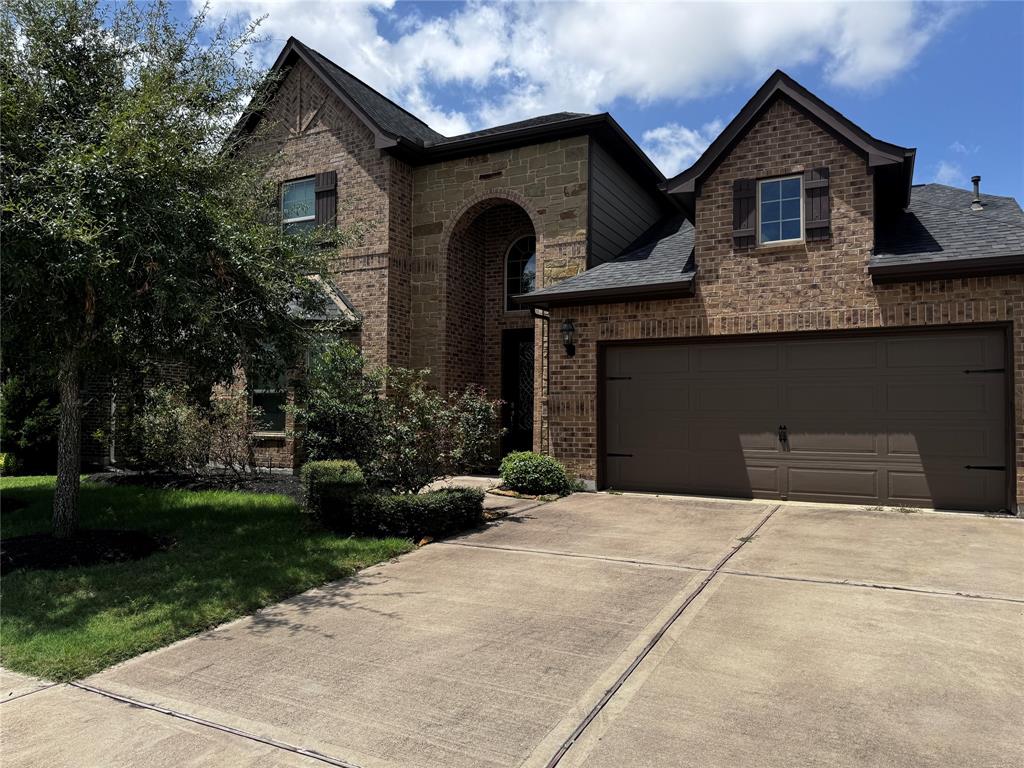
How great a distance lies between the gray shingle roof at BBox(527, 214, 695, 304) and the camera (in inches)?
439

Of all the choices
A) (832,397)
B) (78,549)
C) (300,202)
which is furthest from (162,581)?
(300,202)

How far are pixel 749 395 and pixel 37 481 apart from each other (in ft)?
44.6

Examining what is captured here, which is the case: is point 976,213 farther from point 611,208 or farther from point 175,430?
point 175,430

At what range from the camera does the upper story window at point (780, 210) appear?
10.6 meters

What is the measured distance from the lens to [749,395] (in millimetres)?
10664

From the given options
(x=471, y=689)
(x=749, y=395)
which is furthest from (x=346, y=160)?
(x=471, y=689)

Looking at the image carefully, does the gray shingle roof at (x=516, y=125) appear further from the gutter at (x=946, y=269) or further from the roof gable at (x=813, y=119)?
the gutter at (x=946, y=269)

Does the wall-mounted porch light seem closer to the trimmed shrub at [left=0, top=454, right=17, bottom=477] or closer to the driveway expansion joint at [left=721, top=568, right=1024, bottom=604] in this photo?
the driveway expansion joint at [left=721, top=568, right=1024, bottom=604]

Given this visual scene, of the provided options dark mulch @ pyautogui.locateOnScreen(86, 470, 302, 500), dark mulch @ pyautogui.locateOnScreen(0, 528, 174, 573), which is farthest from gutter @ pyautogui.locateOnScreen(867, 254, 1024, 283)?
dark mulch @ pyautogui.locateOnScreen(0, 528, 174, 573)

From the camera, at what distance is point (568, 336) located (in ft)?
38.7

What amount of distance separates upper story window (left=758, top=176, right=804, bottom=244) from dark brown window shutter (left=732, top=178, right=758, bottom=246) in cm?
12

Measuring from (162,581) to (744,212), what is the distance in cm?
973

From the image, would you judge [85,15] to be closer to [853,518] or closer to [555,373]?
[555,373]

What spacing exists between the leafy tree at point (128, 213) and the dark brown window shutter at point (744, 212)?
22.4 ft
